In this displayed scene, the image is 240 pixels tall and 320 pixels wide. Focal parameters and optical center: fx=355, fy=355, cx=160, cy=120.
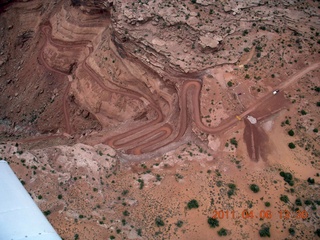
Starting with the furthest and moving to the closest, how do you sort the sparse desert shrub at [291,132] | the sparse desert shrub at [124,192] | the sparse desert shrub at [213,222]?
1. the sparse desert shrub at [291,132]
2. the sparse desert shrub at [124,192]
3. the sparse desert shrub at [213,222]

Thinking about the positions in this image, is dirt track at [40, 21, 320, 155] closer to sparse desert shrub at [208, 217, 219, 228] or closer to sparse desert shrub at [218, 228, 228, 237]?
sparse desert shrub at [208, 217, 219, 228]

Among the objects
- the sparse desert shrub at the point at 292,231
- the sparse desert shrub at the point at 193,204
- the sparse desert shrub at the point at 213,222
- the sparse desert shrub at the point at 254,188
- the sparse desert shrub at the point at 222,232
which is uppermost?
the sparse desert shrub at the point at 193,204

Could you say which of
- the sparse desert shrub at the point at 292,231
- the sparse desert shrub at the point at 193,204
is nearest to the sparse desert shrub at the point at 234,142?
the sparse desert shrub at the point at 193,204

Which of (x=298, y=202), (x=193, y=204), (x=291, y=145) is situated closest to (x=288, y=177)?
(x=298, y=202)

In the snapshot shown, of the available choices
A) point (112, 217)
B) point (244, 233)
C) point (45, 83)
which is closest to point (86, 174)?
point (112, 217)

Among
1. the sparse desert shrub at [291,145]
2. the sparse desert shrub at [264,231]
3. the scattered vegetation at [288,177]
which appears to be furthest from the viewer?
the sparse desert shrub at [291,145]

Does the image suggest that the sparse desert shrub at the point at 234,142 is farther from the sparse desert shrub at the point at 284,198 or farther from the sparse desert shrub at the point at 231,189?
the sparse desert shrub at the point at 284,198

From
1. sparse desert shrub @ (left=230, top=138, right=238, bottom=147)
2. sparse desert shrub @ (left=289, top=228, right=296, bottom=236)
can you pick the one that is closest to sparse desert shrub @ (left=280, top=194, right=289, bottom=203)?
sparse desert shrub @ (left=289, top=228, right=296, bottom=236)

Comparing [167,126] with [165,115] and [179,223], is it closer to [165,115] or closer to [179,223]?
[165,115]
